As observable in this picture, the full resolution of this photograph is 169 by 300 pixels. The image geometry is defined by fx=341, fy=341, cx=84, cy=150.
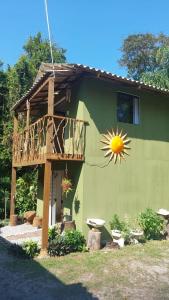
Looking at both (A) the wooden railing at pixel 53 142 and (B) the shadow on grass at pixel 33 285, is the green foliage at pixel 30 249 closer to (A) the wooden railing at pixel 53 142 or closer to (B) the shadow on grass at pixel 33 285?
(B) the shadow on grass at pixel 33 285

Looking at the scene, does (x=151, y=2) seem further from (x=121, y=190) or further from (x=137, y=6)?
(x=121, y=190)

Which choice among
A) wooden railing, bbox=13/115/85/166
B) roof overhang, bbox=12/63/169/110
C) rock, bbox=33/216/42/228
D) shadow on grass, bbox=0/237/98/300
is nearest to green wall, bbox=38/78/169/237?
wooden railing, bbox=13/115/85/166

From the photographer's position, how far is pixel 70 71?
11117 mm

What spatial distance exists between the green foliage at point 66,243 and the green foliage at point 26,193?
7750 mm

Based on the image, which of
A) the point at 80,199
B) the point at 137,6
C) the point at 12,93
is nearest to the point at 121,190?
the point at 80,199

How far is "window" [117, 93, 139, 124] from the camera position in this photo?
509 inches

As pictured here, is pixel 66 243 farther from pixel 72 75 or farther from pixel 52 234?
pixel 72 75

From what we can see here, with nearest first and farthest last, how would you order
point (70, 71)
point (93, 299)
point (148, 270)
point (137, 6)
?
point (93, 299)
point (148, 270)
point (70, 71)
point (137, 6)

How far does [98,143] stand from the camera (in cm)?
1202

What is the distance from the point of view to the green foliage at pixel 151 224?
39.8ft

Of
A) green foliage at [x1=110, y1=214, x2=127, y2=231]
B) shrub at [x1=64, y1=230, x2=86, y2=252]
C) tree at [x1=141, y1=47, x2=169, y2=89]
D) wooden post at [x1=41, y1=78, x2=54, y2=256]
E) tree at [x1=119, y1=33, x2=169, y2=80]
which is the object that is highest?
tree at [x1=119, y1=33, x2=169, y2=80]

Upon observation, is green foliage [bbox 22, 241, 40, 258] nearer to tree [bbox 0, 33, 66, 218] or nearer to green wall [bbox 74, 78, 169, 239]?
green wall [bbox 74, 78, 169, 239]

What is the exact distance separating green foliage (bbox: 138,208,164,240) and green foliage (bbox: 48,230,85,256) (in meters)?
2.49

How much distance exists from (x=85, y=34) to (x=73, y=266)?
313 inches
